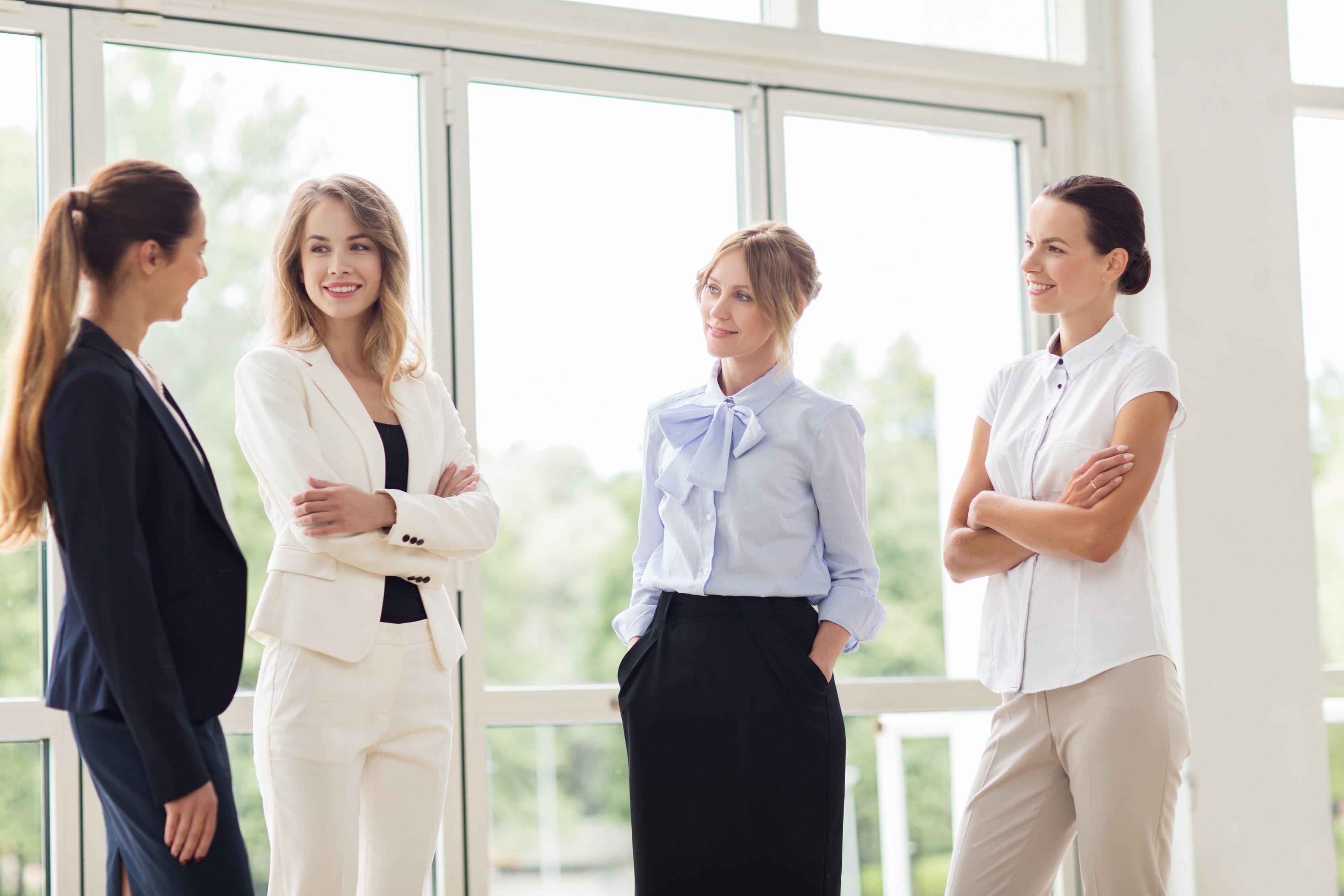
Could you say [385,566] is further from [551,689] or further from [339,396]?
[551,689]

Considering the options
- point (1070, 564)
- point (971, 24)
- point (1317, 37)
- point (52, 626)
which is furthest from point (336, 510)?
point (1317, 37)

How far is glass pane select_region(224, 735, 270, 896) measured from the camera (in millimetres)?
2752

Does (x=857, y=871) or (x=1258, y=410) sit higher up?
(x=1258, y=410)

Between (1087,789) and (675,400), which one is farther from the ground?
(675,400)

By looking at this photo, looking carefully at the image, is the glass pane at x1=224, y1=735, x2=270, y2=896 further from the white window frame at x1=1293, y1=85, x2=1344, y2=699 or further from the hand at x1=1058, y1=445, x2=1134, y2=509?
the white window frame at x1=1293, y1=85, x2=1344, y2=699

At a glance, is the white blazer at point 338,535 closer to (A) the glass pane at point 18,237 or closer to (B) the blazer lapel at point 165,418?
(B) the blazer lapel at point 165,418

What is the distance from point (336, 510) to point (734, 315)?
2.62ft

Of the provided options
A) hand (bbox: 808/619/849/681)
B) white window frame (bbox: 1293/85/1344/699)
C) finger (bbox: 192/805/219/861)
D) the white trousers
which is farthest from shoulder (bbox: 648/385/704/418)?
white window frame (bbox: 1293/85/1344/699)

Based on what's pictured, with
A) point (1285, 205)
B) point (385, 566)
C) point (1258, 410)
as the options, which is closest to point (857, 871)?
point (1258, 410)

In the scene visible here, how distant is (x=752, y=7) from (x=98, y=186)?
2.24 metres

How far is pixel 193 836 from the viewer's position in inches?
55.6

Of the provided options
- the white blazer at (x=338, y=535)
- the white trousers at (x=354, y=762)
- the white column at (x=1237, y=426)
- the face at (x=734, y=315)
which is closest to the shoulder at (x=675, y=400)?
the face at (x=734, y=315)

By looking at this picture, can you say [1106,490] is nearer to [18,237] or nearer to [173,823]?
[173,823]

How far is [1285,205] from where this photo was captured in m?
3.43
